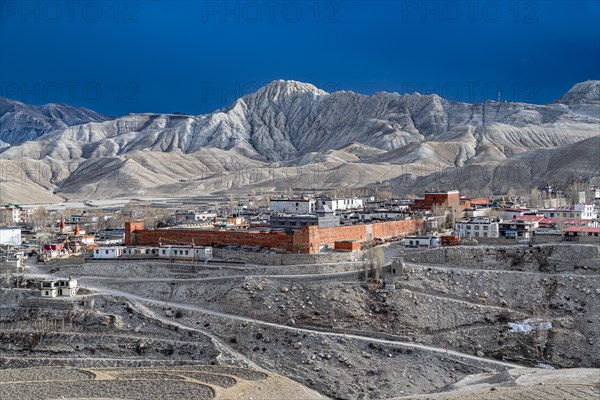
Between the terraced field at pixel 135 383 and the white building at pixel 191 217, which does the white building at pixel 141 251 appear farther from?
the white building at pixel 191 217

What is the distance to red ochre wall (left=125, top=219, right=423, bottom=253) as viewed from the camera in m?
50.6

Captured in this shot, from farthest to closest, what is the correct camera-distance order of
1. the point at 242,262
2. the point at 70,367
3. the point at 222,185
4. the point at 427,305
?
the point at 222,185 < the point at 242,262 < the point at 427,305 < the point at 70,367

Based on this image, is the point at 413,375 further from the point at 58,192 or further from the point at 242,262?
the point at 58,192

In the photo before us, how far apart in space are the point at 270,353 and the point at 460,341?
30.0ft

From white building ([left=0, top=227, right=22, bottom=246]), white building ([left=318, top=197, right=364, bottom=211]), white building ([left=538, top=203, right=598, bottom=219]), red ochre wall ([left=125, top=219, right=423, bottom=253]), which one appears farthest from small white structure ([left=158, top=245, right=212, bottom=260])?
white building ([left=538, top=203, right=598, bottom=219])

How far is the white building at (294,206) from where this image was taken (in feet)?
239

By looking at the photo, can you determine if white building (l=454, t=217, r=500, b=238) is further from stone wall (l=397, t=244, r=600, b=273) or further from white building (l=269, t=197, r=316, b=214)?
white building (l=269, t=197, r=316, b=214)

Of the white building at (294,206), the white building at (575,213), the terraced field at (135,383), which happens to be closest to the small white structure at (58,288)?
the terraced field at (135,383)

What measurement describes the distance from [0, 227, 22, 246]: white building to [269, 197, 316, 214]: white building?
860 inches

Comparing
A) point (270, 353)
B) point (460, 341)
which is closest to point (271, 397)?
point (270, 353)

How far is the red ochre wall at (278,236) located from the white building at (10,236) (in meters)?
13.6

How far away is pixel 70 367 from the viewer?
1421 inches

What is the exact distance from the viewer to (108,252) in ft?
176

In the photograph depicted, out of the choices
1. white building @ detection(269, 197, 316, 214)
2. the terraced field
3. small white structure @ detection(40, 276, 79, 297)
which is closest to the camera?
the terraced field
